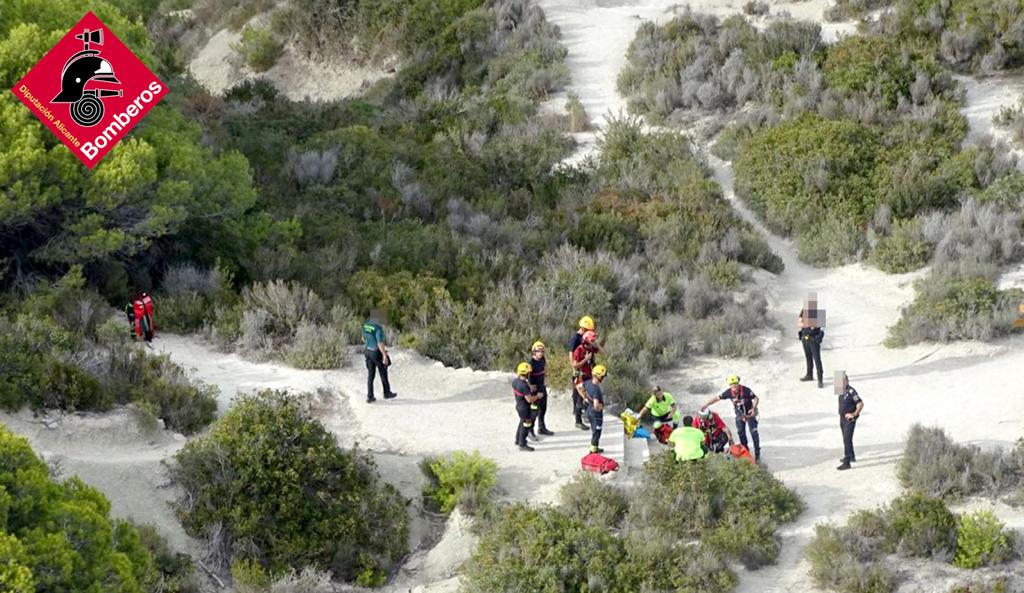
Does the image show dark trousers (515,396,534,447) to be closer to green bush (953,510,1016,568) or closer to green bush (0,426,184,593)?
green bush (953,510,1016,568)

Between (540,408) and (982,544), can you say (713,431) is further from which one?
(982,544)

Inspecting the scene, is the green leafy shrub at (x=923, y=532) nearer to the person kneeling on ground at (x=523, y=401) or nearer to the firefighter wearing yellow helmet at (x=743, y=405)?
the firefighter wearing yellow helmet at (x=743, y=405)

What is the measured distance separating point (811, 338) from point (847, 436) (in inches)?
113

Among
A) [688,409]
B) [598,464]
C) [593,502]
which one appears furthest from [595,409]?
[688,409]

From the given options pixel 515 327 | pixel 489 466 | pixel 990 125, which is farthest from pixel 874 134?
pixel 489 466

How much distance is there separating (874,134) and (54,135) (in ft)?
49.0

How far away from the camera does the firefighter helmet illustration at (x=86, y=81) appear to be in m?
18.8

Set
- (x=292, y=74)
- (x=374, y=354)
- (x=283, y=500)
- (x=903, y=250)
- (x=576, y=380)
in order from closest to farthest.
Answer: (x=283, y=500)
(x=576, y=380)
(x=374, y=354)
(x=903, y=250)
(x=292, y=74)

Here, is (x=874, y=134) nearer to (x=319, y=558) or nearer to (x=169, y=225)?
(x=169, y=225)

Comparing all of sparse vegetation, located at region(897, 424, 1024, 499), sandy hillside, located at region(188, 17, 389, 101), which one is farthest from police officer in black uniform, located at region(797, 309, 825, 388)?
sandy hillside, located at region(188, 17, 389, 101)

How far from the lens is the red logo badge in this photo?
731 inches

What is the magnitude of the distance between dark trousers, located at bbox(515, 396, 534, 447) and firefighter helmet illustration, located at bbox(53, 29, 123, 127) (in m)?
7.72

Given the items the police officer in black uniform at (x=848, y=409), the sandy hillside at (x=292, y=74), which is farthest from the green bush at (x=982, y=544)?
the sandy hillside at (x=292, y=74)

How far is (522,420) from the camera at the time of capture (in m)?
15.8
